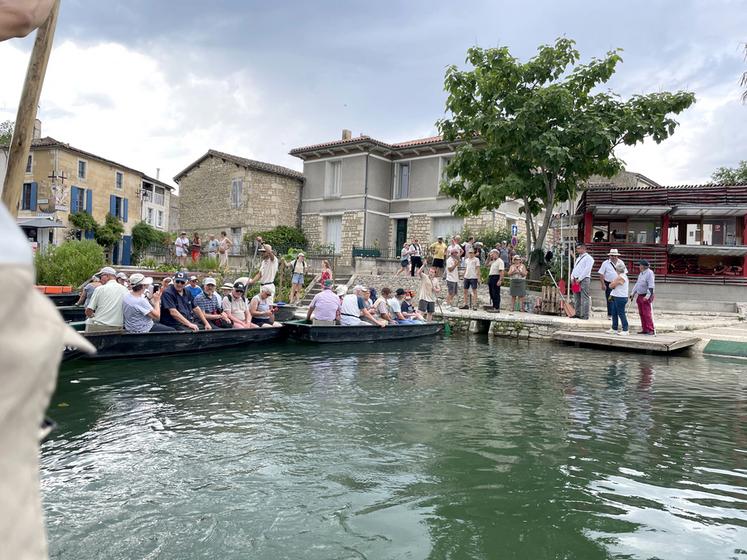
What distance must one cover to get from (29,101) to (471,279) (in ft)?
51.1

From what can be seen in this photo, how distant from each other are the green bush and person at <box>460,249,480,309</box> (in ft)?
39.3

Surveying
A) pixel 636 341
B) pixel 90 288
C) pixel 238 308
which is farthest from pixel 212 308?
pixel 636 341

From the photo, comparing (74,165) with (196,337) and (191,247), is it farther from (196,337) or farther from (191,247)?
(196,337)

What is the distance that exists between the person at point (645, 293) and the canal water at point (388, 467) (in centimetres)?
383

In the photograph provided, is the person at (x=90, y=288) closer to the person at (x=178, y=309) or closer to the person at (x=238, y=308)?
the person at (x=178, y=309)

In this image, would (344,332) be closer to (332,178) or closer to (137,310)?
(137,310)

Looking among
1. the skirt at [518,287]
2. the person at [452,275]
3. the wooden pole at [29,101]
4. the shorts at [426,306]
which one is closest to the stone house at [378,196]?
the person at [452,275]

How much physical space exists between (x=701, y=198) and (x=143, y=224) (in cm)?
3148

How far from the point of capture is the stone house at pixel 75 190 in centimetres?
3103

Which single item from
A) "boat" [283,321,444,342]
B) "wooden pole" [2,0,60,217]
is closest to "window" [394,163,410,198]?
"boat" [283,321,444,342]

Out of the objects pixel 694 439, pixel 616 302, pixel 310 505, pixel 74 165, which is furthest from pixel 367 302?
pixel 74 165

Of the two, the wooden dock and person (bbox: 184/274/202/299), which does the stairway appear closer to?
person (bbox: 184/274/202/299)

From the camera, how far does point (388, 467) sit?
543cm

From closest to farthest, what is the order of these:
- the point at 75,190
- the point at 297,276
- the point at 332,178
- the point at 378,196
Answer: the point at 297,276, the point at 378,196, the point at 332,178, the point at 75,190
